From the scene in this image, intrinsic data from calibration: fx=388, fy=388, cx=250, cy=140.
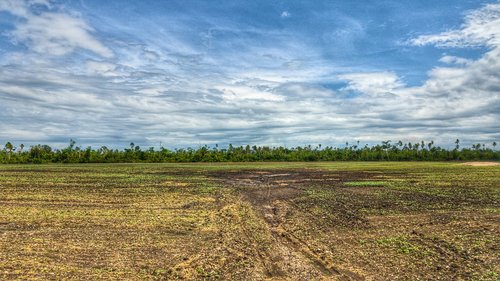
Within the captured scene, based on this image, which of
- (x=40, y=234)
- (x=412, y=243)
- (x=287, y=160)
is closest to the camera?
(x=412, y=243)

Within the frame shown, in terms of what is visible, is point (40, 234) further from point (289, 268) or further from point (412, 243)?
point (412, 243)

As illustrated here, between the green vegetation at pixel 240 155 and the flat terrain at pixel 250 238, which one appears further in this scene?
the green vegetation at pixel 240 155

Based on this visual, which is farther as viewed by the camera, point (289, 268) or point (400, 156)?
point (400, 156)

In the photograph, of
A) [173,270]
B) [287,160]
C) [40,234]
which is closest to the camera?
[173,270]

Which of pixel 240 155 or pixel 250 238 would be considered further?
pixel 240 155

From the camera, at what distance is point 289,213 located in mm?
16719

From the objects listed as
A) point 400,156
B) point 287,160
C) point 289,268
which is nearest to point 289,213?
point 289,268

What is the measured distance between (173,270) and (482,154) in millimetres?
120097

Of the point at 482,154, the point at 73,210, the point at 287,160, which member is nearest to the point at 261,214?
the point at 73,210

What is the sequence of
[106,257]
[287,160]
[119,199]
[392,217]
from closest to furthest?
[106,257]
[392,217]
[119,199]
[287,160]

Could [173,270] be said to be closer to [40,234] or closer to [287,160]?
[40,234]

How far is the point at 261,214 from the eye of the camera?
54.5 feet

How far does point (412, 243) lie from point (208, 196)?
1342 cm

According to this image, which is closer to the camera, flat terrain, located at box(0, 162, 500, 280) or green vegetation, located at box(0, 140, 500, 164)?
flat terrain, located at box(0, 162, 500, 280)
